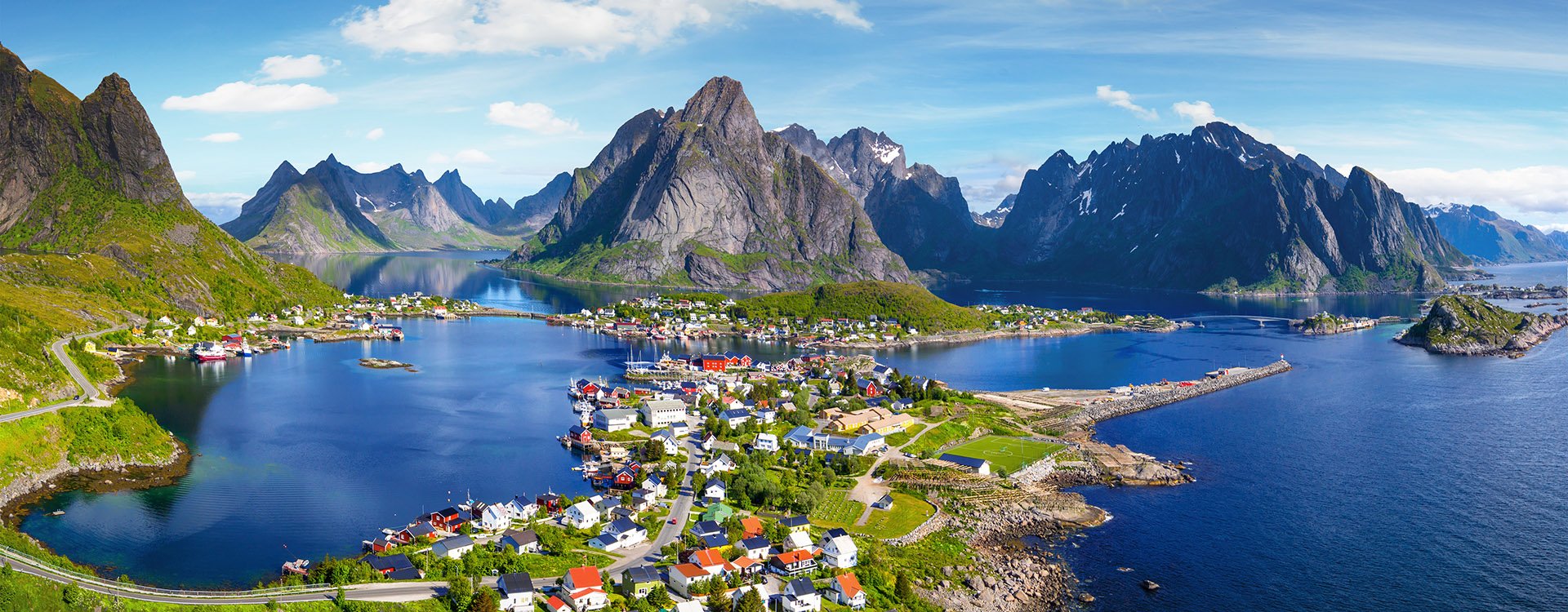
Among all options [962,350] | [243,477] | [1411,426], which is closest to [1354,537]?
[1411,426]

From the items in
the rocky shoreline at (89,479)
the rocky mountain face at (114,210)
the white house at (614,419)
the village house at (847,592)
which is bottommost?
the village house at (847,592)

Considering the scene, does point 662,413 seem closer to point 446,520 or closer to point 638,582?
point 446,520

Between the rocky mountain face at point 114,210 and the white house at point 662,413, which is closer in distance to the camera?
the white house at point 662,413

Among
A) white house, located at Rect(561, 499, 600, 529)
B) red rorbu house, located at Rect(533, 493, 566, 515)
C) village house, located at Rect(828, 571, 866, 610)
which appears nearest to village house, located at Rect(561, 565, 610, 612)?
white house, located at Rect(561, 499, 600, 529)

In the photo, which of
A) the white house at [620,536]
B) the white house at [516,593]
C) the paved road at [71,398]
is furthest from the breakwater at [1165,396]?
the paved road at [71,398]

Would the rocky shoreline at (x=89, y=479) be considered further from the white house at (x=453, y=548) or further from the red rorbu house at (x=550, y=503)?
the red rorbu house at (x=550, y=503)

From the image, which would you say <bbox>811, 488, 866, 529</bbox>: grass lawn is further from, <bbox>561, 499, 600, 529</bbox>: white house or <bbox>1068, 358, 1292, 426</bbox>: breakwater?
<bbox>1068, 358, 1292, 426</bbox>: breakwater
